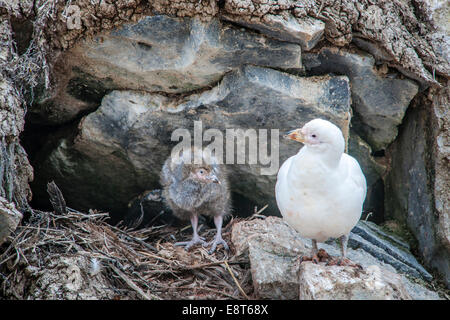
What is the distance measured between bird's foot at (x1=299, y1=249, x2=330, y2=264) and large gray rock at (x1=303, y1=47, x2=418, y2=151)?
1.76m

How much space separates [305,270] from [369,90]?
90.5 inches

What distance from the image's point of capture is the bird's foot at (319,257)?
447cm

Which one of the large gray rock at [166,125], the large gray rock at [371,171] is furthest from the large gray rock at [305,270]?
the large gray rock at [166,125]

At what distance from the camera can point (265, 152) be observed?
5.62 meters

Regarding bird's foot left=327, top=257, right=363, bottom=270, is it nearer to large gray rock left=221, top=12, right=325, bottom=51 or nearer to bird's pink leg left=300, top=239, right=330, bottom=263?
bird's pink leg left=300, top=239, right=330, bottom=263

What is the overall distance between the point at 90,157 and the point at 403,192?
3.58 metres

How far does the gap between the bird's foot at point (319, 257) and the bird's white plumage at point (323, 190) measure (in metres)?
0.25

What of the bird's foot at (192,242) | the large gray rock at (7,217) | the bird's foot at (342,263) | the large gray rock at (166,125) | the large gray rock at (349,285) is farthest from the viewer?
the bird's foot at (192,242)

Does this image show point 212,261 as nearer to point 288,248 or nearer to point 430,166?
point 288,248

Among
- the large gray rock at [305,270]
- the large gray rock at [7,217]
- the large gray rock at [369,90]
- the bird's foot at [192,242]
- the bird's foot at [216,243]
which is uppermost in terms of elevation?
the large gray rock at [369,90]

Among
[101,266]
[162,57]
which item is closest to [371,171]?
[162,57]

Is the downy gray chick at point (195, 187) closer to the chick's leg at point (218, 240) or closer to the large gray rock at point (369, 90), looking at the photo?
the chick's leg at point (218, 240)

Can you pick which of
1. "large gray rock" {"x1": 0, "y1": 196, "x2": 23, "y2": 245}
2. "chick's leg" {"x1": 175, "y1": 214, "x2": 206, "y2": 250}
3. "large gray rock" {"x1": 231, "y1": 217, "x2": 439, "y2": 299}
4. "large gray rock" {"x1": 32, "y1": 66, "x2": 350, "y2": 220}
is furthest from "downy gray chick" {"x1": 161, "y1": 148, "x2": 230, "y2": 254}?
"large gray rock" {"x1": 0, "y1": 196, "x2": 23, "y2": 245}

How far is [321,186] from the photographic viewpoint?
13.6ft
